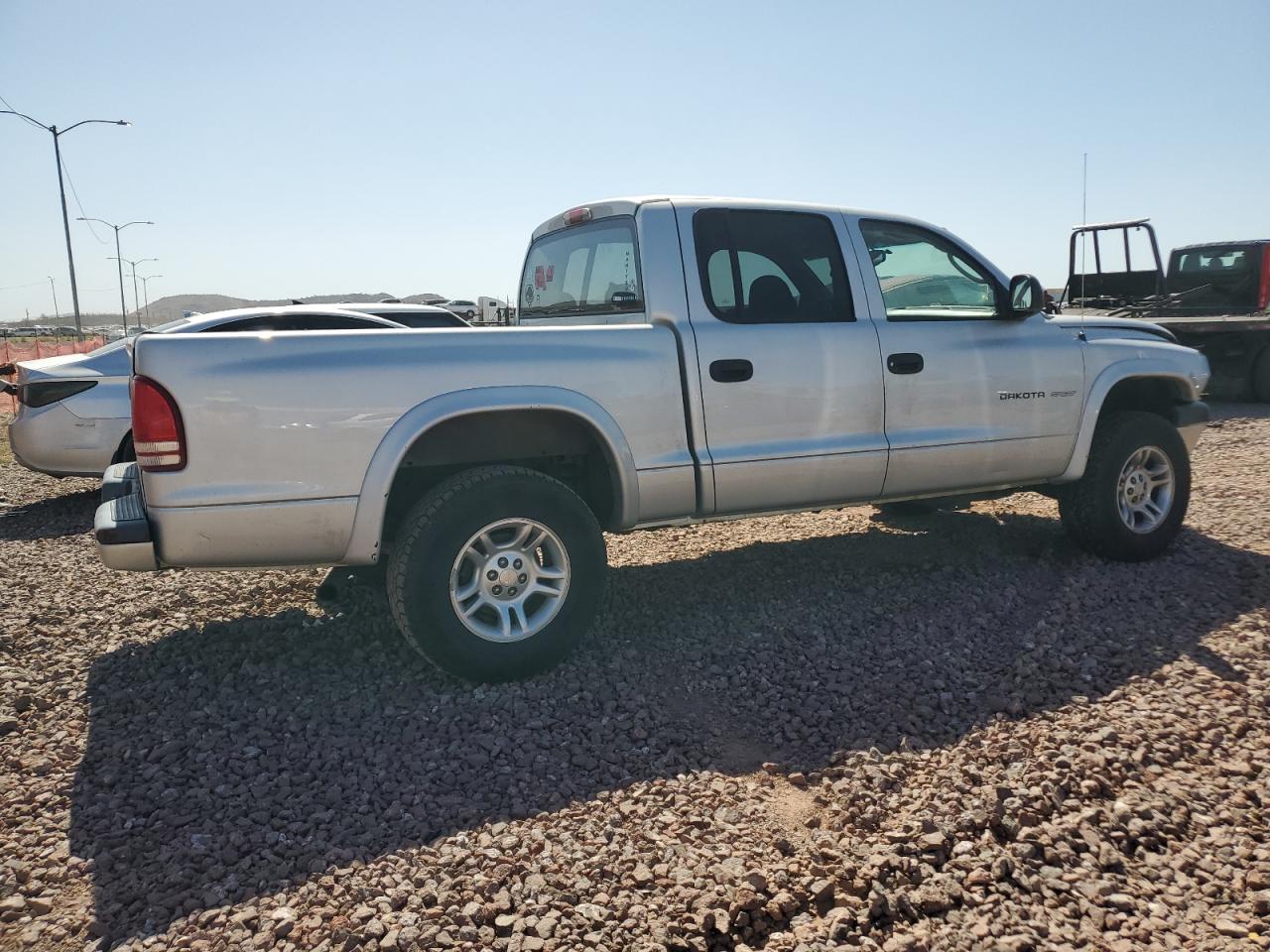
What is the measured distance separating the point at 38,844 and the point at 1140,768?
347 centimetres

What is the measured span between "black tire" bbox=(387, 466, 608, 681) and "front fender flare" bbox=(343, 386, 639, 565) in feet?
0.48

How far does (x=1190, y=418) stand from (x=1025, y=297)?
1535 mm

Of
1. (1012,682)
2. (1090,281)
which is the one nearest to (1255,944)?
(1012,682)

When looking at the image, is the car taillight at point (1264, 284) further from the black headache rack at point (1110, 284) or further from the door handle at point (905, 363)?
the door handle at point (905, 363)

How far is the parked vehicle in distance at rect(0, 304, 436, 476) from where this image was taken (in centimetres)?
713

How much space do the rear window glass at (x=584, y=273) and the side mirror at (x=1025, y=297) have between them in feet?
6.91

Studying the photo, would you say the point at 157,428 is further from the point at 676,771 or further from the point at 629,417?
the point at 676,771

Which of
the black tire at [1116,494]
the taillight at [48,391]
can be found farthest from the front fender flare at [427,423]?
the taillight at [48,391]

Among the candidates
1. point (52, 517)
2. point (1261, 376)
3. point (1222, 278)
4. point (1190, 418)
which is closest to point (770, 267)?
point (1190, 418)

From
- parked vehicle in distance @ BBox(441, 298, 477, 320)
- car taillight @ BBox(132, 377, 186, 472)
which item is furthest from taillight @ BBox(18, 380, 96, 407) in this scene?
parked vehicle in distance @ BBox(441, 298, 477, 320)

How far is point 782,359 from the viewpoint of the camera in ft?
13.9

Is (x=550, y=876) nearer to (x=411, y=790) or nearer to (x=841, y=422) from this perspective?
(x=411, y=790)

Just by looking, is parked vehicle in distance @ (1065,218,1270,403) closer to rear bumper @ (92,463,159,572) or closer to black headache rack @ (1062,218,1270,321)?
black headache rack @ (1062,218,1270,321)

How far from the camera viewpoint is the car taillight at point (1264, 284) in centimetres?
1244
